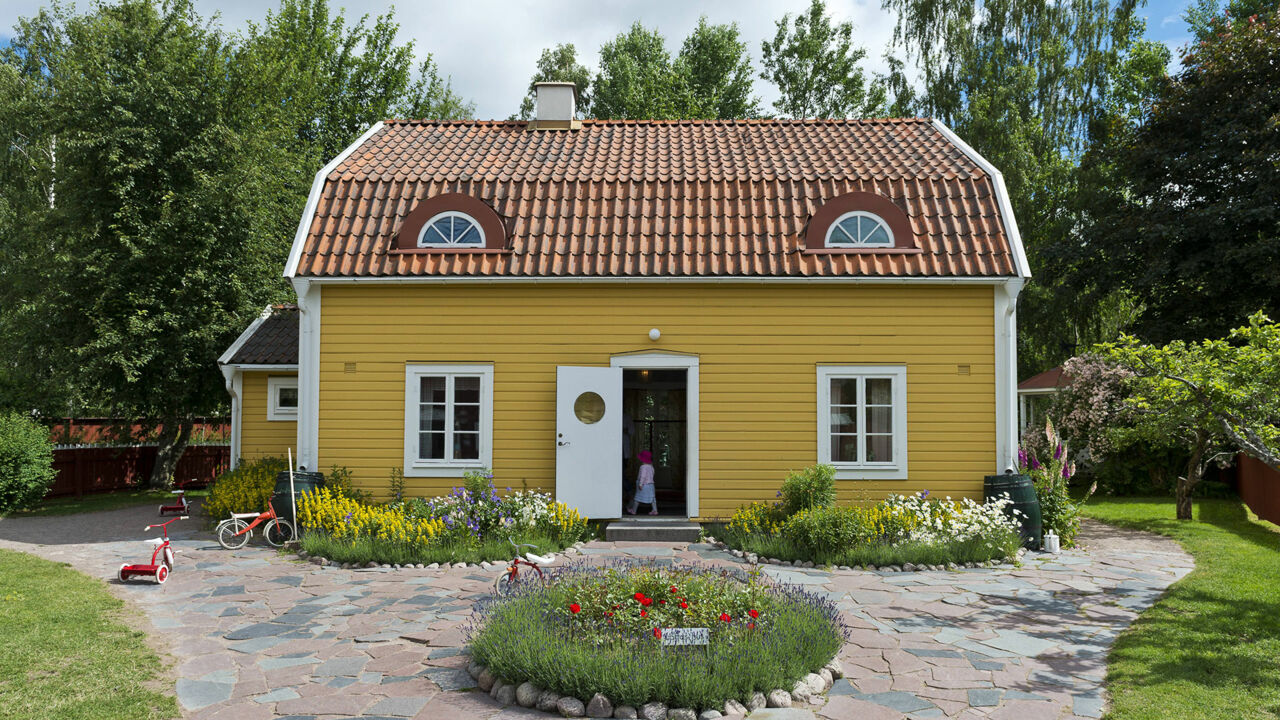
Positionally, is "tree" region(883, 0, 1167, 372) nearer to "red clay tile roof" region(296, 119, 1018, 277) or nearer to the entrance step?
"red clay tile roof" region(296, 119, 1018, 277)

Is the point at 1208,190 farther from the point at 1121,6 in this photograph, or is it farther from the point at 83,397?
the point at 83,397

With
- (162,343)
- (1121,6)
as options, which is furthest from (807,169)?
(1121,6)

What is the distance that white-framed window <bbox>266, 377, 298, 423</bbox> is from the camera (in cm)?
1552

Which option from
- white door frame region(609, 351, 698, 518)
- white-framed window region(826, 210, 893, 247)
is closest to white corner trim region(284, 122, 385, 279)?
white door frame region(609, 351, 698, 518)

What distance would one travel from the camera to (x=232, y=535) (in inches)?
466

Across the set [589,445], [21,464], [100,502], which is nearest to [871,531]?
[589,445]

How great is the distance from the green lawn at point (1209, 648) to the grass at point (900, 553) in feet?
6.26

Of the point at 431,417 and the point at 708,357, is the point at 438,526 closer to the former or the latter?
the point at 431,417

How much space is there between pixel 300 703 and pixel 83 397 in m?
15.9

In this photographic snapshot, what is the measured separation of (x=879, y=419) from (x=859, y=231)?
2.84 m

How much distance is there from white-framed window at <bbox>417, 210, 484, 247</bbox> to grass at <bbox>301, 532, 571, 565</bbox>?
15.4 feet

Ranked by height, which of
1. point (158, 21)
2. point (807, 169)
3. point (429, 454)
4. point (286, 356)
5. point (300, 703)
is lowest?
point (300, 703)

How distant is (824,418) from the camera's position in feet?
40.5

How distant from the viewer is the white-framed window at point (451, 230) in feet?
42.1
